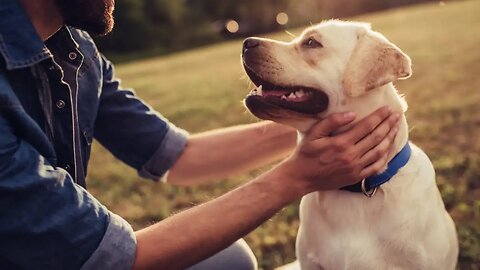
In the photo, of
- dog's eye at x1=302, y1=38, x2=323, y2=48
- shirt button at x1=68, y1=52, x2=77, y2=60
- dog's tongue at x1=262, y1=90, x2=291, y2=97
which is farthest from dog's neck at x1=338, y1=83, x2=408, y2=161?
shirt button at x1=68, y1=52, x2=77, y2=60

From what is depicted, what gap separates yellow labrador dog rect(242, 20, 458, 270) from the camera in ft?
9.02

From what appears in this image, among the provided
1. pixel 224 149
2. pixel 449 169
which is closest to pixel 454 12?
pixel 449 169

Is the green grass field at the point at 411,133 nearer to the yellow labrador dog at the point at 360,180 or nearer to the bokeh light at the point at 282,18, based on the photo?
the yellow labrador dog at the point at 360,180

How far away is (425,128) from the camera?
264 inches

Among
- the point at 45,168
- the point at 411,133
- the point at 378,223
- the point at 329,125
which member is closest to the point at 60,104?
the point at 45,168

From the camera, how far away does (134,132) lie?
3451 mm

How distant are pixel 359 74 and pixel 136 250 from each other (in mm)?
1241

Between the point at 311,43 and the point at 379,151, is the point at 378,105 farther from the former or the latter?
the point at 311,43

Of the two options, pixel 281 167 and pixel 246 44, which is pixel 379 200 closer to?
pixel 281 167

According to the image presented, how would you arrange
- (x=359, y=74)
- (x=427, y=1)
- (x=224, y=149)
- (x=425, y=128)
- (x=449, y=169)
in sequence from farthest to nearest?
(x=427, y=1) → (x=425, y=128) → (x=449, y=169) → (x=224, y=149) → (x=359, y=74)

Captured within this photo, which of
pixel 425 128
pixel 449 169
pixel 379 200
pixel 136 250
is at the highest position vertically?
pixel 136 250

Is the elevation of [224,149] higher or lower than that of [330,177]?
lower

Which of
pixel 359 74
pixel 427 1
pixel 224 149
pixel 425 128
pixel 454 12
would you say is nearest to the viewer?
pixel 359 74

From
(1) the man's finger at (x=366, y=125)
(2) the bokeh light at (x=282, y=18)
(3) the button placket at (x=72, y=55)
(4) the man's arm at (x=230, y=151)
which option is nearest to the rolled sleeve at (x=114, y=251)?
(3) the button placket at (x=72, y=55)
